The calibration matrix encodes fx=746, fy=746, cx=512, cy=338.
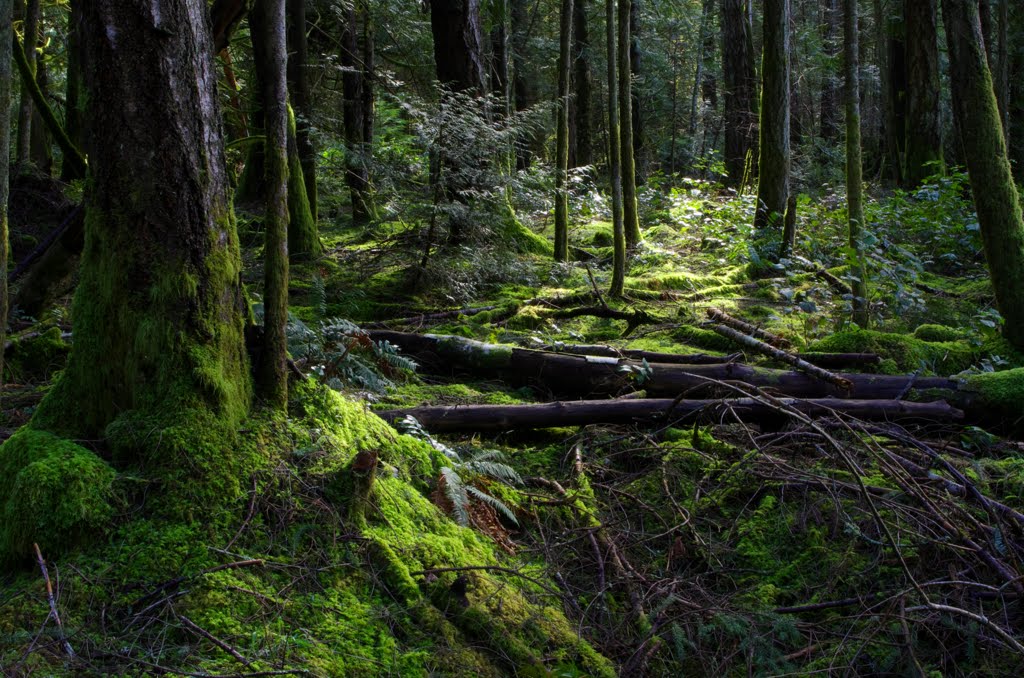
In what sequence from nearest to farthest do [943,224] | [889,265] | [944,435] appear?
[944,435] < [889,265] < [943,224]

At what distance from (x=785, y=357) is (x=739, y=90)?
47.2ft

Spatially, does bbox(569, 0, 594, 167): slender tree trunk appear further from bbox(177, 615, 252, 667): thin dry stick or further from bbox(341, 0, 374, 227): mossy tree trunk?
bbox(177, 615, 252, 667): thin dry stick

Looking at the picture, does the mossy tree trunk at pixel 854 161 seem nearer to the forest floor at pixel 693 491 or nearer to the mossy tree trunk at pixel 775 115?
the forest floor at pixel 693 491

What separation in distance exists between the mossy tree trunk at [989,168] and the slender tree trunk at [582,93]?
14494 millimetres

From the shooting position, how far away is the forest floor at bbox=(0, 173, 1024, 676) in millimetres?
3348

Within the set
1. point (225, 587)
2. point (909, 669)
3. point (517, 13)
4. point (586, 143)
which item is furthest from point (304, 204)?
point (517, 13)

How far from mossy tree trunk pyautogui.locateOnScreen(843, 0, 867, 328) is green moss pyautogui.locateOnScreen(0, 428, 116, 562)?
694 cm

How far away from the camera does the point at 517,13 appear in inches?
932

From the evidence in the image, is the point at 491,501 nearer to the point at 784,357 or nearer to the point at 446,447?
the point at 446,447

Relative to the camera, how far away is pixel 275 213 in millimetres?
3623

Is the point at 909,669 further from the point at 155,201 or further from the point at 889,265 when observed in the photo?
the point at 889,265

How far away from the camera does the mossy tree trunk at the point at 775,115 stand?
37.5 ft

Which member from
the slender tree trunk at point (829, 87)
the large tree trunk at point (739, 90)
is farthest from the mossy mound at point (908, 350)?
the slender tree trunk at point (829, 87)

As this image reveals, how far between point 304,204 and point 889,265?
732cm
